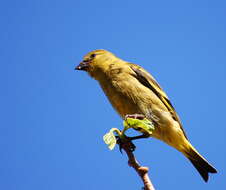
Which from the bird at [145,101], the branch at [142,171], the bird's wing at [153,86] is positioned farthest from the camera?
the bird's wing at [153,86]

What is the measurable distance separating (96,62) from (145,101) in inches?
54.9

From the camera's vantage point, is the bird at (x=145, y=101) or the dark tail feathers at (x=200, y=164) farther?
the dark tail feathers at (x=200, y=164)

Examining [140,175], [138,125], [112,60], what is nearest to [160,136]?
[112,60]

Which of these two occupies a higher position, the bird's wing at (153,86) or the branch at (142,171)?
the bird's wing at (153,86)

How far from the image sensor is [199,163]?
5.11 m

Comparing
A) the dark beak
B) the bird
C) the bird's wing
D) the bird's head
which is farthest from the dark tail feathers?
the dark beak

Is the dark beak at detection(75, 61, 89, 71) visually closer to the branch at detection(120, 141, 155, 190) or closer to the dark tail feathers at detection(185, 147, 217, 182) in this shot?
the dark tail feathers at detection(185, 147, 217, 182)

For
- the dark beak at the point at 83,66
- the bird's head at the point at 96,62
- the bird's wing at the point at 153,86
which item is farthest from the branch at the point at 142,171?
the dark beak at the point at 83,66

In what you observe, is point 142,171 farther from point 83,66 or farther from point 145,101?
point 83,66

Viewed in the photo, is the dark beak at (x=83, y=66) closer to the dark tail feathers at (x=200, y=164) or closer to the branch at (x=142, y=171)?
the dark tail feathers at (x=200, y=164)

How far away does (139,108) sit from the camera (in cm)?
462

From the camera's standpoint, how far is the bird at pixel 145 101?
4677 mm

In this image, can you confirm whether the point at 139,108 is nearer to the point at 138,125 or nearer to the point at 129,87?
the point at 129,87

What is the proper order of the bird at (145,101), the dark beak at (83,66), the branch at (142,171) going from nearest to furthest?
the branch at (142,171) < the bird at (145,101) < the dark beak at (83,66)
